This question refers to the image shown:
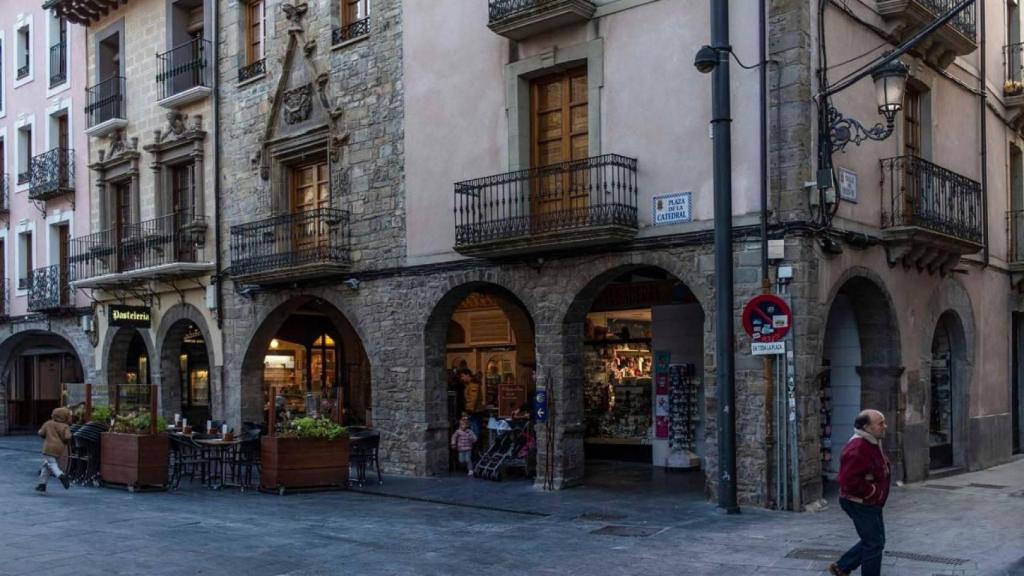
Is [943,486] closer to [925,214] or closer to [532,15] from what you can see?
[925,214]

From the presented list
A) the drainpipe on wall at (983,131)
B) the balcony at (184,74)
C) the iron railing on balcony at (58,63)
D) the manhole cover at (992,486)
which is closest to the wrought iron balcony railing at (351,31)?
the balcony at (184,74)

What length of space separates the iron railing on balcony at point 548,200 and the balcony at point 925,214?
3.65m

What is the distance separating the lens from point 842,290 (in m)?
14.6

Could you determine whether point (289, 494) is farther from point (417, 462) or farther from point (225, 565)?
point (225, 565)

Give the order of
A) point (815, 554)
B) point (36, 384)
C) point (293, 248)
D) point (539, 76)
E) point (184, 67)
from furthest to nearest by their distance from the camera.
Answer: point (36, 384) < point (184, 67) < point (293, 248) < point (539, 76) < point (815, 554)

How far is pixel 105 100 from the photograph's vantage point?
23.7 meters

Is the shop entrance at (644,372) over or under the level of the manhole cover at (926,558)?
over

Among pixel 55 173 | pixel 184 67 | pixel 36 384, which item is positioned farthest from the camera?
pixel 36 384

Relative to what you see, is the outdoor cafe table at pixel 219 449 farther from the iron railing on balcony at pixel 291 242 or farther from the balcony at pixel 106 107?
the balcony at pixel 106 107

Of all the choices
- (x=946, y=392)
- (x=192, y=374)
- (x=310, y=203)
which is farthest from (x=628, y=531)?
(x=192, y=374)

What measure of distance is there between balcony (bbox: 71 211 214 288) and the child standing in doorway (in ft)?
22.1

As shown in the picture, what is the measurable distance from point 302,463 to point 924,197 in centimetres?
944

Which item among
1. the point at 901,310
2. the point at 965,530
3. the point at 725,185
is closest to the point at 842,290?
the point at 901,310

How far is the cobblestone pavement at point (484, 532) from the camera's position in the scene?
9.54 m
